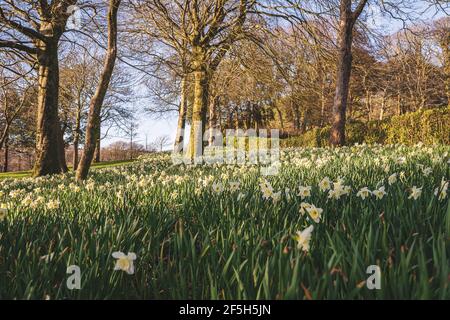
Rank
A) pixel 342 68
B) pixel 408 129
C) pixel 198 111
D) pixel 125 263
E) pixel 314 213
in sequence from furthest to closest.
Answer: pixel 342 68 < pixel 198 111 < pixel 408 129 < pixel 314 213 < pixel 125 263

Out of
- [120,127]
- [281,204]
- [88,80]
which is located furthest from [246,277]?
[120,127]

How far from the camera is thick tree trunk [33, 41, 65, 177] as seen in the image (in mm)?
10758

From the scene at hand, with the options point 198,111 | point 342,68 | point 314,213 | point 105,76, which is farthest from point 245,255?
point 342,68

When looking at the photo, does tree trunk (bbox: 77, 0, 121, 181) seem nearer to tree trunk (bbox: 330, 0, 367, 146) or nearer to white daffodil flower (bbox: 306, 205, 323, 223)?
white daffodil flower (bbox: 306, 205, 323, 223)

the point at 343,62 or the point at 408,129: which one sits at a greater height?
the point at 343,62

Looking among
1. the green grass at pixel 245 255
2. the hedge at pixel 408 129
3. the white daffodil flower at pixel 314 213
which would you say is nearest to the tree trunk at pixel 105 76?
the green grass at pixel 245 255

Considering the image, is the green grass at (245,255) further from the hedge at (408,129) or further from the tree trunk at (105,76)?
the hedge at (408,129)

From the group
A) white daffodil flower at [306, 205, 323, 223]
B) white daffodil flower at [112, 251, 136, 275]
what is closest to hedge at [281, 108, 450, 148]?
white daffodil flower at [306, 205, 323, 223]

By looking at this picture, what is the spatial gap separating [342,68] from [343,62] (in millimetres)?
218

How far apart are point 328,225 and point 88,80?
2680cm

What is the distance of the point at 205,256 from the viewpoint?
1673 mm

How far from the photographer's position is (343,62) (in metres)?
12.3

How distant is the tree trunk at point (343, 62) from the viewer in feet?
40.3

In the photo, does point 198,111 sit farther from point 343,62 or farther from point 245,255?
point 245,255
